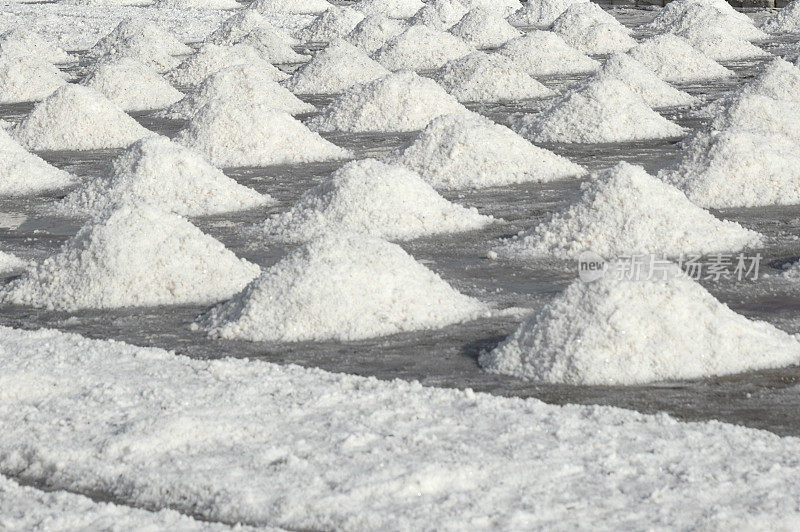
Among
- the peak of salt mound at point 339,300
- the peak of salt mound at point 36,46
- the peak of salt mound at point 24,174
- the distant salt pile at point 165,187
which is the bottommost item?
the peak of salt mound at point 36,46

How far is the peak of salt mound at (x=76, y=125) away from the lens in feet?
38.8

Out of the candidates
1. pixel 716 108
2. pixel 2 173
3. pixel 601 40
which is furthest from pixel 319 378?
pixel 601 40

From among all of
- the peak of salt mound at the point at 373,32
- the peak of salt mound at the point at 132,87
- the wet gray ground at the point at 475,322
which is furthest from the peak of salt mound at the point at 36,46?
the wet gray ground at the point at 475,322

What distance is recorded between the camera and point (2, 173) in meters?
10.1

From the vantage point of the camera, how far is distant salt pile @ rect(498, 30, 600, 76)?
1658cm

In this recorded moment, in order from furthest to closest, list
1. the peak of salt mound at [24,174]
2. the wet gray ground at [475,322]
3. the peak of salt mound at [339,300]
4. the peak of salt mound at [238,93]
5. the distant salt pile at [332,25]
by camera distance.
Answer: the distant salt pile at [332,25], the peak of salt mound at [238,93], the peak of salt mound at [24,174], the peak of salt mound at [339,300], the wet gray ground at [475,322]

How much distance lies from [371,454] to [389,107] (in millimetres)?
8218

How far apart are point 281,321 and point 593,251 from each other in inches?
81.6

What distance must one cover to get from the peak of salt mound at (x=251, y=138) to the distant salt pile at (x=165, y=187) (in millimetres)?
1389

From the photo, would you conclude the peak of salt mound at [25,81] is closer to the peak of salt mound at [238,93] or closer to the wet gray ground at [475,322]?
the peak of salt mound at [238,93]

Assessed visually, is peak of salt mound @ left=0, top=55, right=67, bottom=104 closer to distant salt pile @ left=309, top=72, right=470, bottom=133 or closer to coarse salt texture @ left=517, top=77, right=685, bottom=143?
distant salt pile @ left=309, top=72, right=470, bottom=133

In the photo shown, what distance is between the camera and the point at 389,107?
12.3m

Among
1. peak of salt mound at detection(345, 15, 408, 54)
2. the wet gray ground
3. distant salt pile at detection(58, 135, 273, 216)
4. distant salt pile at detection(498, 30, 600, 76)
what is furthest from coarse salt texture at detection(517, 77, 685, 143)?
peak of salt mound at detection(345, 15, 408, 54)

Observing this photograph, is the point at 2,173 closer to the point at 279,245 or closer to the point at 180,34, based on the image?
the point at 279,245
